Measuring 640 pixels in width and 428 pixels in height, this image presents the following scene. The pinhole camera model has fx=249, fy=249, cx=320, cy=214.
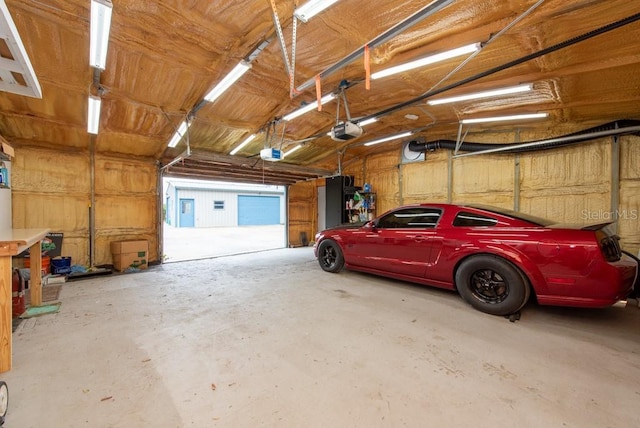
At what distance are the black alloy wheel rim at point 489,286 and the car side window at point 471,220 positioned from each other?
1.87ft

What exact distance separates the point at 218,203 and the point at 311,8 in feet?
58.7

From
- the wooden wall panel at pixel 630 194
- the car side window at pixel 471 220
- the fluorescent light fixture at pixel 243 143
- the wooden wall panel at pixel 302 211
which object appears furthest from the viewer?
the wooden wall panel at pixel 302 211

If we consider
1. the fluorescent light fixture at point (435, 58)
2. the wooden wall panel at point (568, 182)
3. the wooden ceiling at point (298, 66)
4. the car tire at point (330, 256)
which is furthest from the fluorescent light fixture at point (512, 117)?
the car tire at point (330, 256)

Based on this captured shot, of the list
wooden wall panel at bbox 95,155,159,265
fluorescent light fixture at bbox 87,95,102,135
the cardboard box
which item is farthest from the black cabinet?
fluorescent light fixture at bbox 87,95,102,135

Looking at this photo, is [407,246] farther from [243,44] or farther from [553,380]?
[243,44]

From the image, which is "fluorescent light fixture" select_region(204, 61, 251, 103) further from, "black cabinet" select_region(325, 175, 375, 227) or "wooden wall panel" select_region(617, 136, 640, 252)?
"wooden wall panel" select_region(617, 136, 640, 252)

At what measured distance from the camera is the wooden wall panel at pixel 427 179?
19.6ft

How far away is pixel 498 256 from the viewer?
9.27 ft

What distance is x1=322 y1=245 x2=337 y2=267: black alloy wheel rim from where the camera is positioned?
15.6 feet

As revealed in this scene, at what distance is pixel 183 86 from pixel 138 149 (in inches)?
110

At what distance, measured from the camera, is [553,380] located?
173cm

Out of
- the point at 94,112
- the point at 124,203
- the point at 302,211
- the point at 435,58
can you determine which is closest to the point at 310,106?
the point at 435,58

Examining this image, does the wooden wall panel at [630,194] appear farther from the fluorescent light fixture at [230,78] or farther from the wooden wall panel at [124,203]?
the wooden wall panel at [124,203]

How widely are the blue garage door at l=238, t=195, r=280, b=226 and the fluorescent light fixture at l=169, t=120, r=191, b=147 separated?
14495 mm
